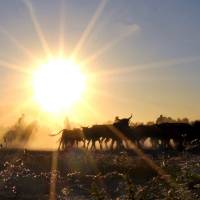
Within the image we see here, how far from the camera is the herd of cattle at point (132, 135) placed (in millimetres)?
37344

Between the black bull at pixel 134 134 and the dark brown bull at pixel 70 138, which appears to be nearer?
the black bull at pixel 134 134

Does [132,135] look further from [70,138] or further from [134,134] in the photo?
[70,138]

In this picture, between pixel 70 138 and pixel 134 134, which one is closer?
pixel 134 134

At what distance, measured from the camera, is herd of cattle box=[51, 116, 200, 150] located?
37.3 meters

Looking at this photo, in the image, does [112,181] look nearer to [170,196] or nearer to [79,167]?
[79,167]

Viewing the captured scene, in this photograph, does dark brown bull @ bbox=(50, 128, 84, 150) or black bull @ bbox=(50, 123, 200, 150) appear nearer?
black bull @ bbox=(50, 123, 200, 150)

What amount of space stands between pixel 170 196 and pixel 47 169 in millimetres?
18743

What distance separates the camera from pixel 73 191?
18094 mm

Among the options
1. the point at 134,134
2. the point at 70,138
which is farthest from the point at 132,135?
the point at 70,138

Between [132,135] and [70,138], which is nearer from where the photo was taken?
[132,135]

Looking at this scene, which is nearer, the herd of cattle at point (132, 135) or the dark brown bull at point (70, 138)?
the herd of cattle at point (132, 135)

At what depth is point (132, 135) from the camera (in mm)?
38875

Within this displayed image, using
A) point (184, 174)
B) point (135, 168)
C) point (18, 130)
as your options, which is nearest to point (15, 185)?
point (135, 168)

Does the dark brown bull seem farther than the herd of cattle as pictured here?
Yes
